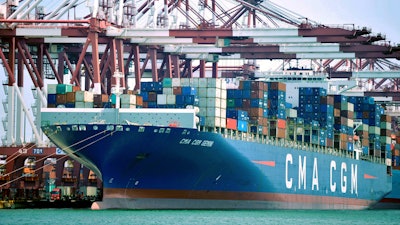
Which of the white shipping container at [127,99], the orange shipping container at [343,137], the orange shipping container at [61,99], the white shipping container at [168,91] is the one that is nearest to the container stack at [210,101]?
the white shipping container at [168,91]

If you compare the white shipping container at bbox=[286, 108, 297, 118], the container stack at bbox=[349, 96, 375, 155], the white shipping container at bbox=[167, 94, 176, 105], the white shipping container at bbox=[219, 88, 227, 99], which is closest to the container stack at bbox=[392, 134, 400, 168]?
the container stack at bbox=[349, 96, 375, 155]

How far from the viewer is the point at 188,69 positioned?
3425 inches

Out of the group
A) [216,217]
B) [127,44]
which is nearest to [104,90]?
[127,44]

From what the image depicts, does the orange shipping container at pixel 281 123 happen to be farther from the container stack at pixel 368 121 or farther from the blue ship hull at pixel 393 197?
the blue ship hull at pixel 393 197

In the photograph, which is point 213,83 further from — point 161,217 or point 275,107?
point 161,217

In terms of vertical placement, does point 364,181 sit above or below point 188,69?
below

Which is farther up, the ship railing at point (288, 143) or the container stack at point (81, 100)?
the container stack at point (81, 100)

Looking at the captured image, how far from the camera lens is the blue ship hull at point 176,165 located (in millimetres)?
58844

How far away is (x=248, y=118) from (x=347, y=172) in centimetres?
1719

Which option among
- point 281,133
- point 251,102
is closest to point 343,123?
point 281,133

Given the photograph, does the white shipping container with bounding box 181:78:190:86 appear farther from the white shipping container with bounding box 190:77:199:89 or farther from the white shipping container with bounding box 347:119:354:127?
the white shipping container with bounding box 347:119:354:127

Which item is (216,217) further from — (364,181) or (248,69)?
(248,69)

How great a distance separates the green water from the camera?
52094 millimetres

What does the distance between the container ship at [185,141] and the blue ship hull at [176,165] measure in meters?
0.05
